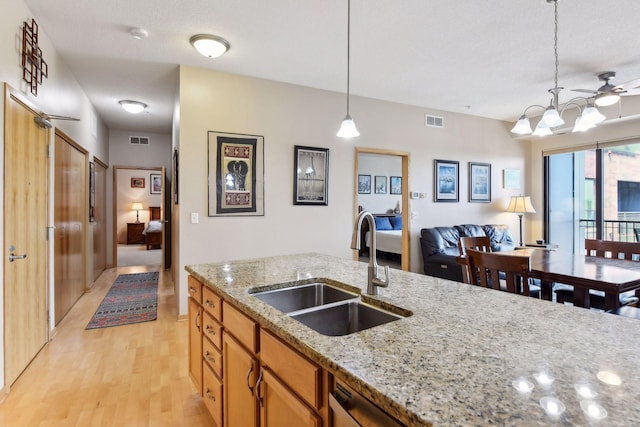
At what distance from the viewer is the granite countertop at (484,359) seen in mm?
667

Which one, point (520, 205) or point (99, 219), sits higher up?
point (520, 205)

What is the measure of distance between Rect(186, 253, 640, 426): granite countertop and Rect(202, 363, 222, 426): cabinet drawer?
56 centimetres

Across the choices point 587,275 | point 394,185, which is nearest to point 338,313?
point 587,275

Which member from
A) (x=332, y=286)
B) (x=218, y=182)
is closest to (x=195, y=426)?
(x=332, y=286)

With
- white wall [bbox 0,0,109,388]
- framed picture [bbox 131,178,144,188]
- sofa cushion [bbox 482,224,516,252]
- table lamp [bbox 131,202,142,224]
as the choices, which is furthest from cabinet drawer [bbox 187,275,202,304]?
framed picture [bbox 131,178,144,188]

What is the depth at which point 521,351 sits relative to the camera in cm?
93

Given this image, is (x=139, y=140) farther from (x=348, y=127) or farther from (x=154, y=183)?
(x=348, y=127)

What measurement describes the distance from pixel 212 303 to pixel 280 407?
2.62ft

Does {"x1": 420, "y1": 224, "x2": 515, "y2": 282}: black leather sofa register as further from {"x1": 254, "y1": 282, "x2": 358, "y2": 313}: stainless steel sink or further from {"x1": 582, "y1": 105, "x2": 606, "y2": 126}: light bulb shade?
{"x1": 254, "y1": 282, "x2": 358, "y2": 313}: stainless steel sink

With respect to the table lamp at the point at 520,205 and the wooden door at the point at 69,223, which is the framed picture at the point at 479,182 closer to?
the table lamp at the point at 520,205

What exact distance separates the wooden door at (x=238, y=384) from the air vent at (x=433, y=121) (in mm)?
4850

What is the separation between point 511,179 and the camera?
20.7ft

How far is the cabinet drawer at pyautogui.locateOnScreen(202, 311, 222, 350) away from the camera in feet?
5.57

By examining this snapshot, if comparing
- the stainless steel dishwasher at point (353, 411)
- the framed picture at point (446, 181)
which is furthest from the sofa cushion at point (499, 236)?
the stainless steel dishwasher at point (353, 411)
